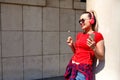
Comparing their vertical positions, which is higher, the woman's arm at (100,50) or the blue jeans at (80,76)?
the woman's arm at (100,50)

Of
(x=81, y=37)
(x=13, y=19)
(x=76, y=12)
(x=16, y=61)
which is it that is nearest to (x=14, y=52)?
(x=16, y=61)

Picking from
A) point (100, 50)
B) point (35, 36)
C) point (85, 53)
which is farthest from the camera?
point (35, 36)

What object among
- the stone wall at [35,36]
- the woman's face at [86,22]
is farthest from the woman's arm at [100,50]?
the stone wall at [35,36]

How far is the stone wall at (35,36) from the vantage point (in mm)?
7381

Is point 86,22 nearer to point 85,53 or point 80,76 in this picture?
point 85,53

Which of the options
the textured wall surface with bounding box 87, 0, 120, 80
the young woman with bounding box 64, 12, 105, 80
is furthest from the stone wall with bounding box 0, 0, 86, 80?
the textured wall surface with bounding box 87, 0, 120, 80

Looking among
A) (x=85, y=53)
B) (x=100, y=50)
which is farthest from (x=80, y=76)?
(x=100, y=50)

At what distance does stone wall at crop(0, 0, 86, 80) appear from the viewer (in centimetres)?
738

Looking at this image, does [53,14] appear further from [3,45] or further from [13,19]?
[3,45]

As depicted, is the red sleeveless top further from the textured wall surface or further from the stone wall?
the stone wall

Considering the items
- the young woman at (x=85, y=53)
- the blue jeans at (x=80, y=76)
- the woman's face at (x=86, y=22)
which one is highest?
the woman's face at (x=86, y=22)

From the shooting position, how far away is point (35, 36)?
7969mm

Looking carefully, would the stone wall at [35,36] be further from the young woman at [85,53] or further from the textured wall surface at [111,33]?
the textured wall surface at [111,33]

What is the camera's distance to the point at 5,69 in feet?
24.1
